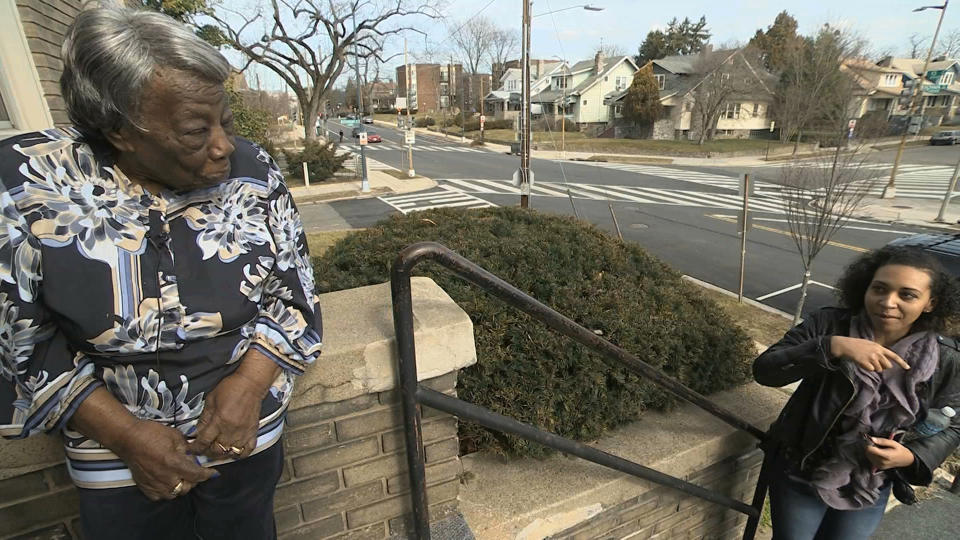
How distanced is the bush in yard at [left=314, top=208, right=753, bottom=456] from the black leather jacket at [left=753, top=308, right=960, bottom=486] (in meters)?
0.53

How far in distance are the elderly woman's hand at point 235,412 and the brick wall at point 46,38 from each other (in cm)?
528

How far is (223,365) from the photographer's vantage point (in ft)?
3.63

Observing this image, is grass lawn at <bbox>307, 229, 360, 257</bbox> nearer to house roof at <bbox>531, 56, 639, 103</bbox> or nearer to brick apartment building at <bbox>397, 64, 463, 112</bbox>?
house roof at <bbox>531, 56, 639, 103</bbox>

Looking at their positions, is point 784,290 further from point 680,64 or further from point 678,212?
point 680,64

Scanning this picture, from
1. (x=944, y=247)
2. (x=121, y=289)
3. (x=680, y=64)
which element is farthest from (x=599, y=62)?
(x=121, y=289)

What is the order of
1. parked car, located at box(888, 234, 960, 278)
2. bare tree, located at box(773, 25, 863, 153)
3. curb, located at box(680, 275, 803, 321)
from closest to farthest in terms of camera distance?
parked car, located at box(888, 234, 960, 278) → curb, located at box(680, 275, 803, 321) → bare tree, located at box(773, 25, 863, 153)

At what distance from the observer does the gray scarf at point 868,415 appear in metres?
1.82

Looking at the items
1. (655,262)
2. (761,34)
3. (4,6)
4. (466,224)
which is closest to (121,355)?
(466,224)

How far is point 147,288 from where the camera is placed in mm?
978

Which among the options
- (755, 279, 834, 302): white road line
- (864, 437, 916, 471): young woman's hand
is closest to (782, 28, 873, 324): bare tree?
(755, 279, 834, 302): white road line

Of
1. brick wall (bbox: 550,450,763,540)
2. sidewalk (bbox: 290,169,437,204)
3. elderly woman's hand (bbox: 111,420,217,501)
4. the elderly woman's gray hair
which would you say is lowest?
sidewalk (bbox: 290,169,437,204)

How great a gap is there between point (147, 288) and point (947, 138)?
4986 centimetres

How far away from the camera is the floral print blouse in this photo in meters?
0.89

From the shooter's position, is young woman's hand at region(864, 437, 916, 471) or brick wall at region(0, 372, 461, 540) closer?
brick wall at region(0, 372, 461, 540)
